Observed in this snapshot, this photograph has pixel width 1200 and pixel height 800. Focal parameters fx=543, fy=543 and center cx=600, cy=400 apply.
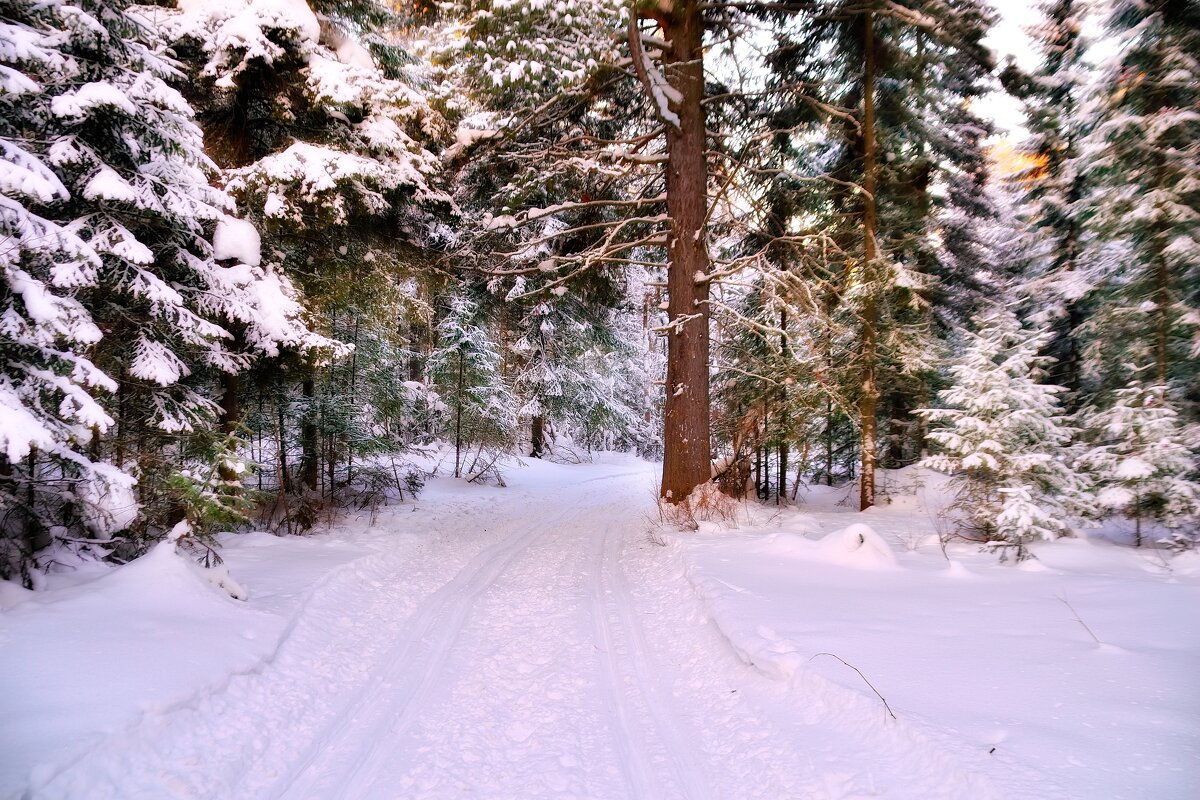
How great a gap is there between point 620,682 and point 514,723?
0.95m

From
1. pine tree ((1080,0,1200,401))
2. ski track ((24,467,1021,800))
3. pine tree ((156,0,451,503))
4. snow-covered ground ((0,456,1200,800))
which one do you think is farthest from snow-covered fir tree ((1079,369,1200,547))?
pine tree ((156,0,451,503))

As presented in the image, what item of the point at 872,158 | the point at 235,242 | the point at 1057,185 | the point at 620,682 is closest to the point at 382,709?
the point at 620,682

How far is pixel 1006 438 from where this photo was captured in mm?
7359

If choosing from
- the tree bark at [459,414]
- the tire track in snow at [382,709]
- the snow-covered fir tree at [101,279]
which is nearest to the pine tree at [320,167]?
the snow-covered fir tree at [101,279]

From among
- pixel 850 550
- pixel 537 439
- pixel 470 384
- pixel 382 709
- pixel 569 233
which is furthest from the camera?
pixel 537 439

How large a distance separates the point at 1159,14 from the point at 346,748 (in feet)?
46.7

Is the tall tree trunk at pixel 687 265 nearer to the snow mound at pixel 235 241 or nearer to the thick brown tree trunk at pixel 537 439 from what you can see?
the snow mound at pixel 235 241

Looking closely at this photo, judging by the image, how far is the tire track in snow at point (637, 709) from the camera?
10.1 feet

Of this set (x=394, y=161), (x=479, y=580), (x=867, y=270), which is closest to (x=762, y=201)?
(x=867, y=270)

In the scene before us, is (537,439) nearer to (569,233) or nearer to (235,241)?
(569,233)

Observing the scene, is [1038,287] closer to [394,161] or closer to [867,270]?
[867,270]

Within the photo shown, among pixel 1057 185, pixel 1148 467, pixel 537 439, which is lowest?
pixel 537 439

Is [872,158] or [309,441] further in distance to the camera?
[309,441]

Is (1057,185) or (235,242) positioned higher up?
(1057,185)
